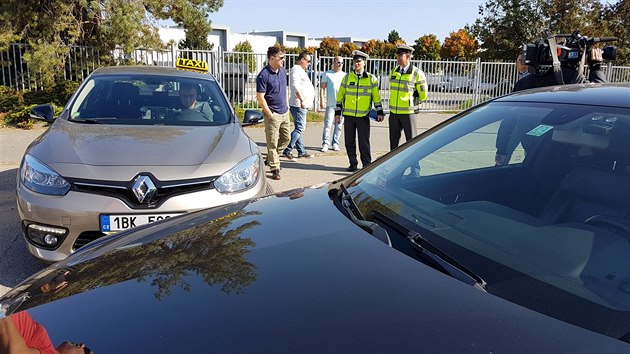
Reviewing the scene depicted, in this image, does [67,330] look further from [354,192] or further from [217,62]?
[217,62]

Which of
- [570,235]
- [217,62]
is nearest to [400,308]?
[570,235]

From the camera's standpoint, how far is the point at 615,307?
1355 mm

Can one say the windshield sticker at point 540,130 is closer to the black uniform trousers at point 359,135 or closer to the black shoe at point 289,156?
the black uniform trousers at point 359,135

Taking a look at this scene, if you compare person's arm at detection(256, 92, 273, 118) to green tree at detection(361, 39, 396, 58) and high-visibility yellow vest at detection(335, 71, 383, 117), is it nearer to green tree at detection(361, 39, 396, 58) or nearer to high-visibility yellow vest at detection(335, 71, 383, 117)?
high-visibility yellow vest at detection(335, 71, 383, 117)

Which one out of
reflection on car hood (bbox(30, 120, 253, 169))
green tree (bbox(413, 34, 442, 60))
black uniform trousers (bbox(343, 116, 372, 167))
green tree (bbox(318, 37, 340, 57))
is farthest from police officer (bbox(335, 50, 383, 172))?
green tree (bbox(318, 37, 340, 57))

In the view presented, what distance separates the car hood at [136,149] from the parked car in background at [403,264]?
1.19m

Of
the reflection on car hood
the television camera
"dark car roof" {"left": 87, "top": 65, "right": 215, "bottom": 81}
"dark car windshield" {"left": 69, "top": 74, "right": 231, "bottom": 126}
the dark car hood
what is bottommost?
the dark car hood

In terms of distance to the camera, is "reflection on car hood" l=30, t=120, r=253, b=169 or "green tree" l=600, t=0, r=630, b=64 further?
"green tree" l=600, t=0, r=630, b=64

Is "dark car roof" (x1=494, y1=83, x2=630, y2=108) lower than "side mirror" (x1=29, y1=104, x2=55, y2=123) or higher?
higher

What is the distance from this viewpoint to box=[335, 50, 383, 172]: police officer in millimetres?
7074

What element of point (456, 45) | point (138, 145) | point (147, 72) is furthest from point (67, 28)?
point (456, 45)

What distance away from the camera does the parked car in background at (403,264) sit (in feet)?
4.07

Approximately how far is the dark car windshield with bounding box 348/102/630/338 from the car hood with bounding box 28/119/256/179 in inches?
61.4

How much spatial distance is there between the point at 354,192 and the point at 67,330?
132 centimetres
